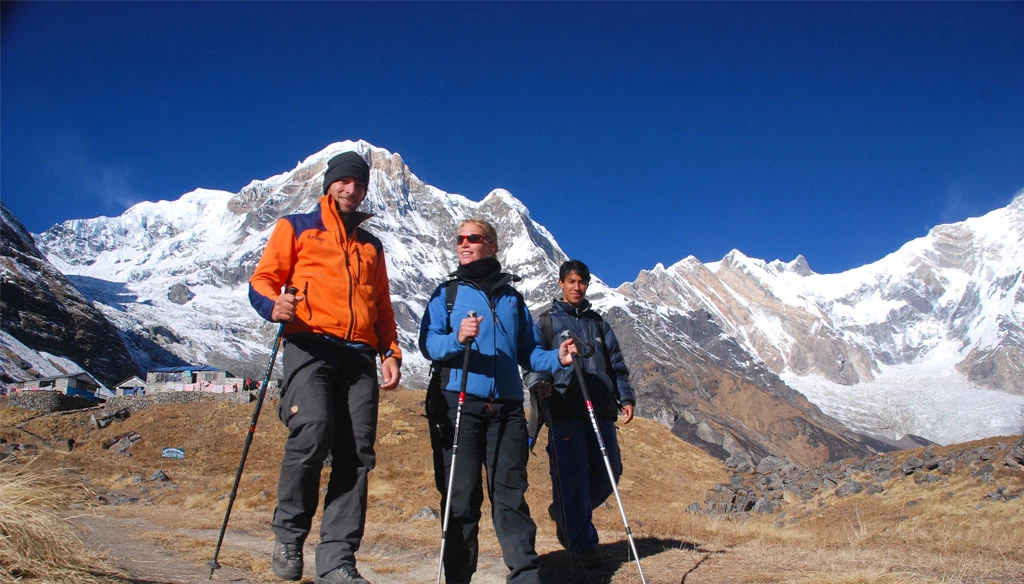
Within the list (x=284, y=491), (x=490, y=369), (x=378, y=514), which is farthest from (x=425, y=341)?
Answer: (x=378, y=514)

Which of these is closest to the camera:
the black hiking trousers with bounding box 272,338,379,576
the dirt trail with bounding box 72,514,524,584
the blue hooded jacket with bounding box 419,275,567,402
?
the black hiking trousers with bounding box 272,338,379,576

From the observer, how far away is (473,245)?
5.02 meters

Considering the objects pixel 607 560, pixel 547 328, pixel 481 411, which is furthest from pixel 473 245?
pixel 607 560

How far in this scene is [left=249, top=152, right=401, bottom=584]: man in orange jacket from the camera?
404 centimetres

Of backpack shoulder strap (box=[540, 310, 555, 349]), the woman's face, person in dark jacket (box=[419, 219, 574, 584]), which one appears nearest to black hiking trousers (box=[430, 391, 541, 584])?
person in dark jacket (box=[419, 219, 574, 584])

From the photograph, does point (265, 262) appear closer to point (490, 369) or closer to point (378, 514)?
point (490, 369)

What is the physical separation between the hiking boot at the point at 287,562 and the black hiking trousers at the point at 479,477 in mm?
944

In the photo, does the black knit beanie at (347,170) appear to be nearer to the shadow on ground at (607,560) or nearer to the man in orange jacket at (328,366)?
the man in orange jacket at (328,366)

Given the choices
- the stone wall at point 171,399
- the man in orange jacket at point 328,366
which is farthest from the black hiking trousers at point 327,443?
the stone wall at point 171,399

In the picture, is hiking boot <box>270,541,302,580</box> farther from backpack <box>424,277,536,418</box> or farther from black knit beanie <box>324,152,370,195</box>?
black knit beanie <box>324,152,370,195</box>

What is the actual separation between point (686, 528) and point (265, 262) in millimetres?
6218

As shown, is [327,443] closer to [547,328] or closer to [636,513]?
[547,328]

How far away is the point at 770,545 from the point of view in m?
6.46

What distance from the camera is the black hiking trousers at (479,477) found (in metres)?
4.32
